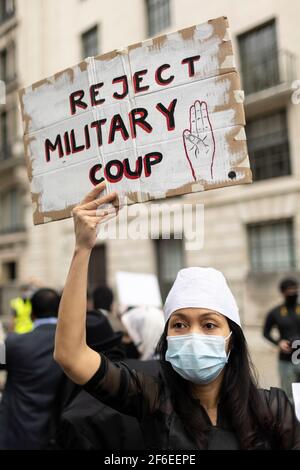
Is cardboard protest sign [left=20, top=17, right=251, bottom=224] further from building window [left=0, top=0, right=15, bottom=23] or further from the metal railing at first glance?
building window [left=0, top=0, right=15, bottom=23]

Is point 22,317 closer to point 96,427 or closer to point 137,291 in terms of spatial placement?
point 137,291

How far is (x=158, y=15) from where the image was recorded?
1534 centimetres

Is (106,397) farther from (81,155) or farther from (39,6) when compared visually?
(39,6)

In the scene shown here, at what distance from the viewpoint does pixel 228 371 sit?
1794 millimetres

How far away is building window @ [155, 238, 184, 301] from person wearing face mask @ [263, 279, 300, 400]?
9362 mm

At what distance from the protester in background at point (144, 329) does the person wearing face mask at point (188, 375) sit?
5.40 ft

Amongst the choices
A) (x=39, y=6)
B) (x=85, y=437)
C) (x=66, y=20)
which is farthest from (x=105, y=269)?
(x=85, y=437)

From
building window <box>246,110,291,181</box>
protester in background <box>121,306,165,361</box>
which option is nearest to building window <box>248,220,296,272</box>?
building window <box>246,110,291,181</box>

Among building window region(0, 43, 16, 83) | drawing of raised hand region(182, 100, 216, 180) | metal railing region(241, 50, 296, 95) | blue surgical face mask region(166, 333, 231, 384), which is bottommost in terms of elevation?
blue surgical face mask region(166, 333, 231, 384)

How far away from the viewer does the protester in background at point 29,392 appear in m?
2.83

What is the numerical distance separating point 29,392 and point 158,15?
48.9 ft

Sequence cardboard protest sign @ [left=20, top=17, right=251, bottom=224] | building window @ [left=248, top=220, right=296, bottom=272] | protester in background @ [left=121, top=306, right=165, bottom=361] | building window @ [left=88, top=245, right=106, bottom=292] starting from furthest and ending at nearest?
building window @ [left=88, top=245, right=106, bottom=292], building window @ [left=248, top=220, right=296, bottom=272], protester in background @ [left=121, top=306, right=165, bottom=361], cardboard protest sign @ [left=20, top=17, right=251, bottom=224]

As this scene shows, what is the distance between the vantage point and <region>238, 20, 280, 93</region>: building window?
12758 mm
